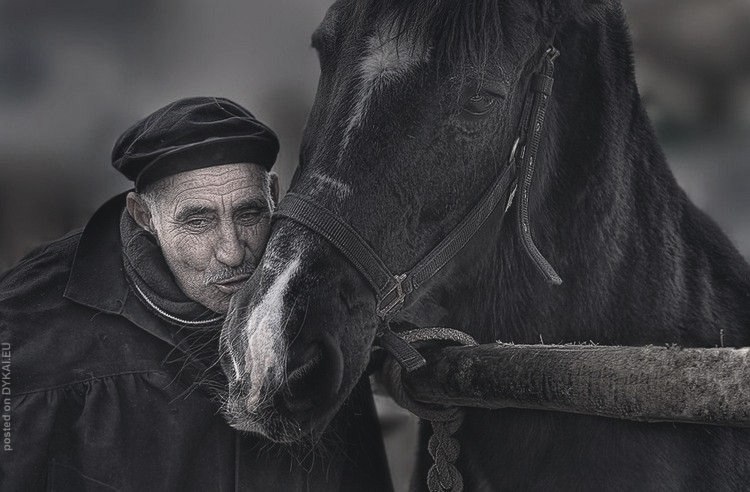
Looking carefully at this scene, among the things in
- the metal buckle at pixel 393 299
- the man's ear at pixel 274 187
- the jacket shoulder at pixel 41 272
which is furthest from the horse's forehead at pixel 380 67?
the jacket shoulder at pixel 41 272

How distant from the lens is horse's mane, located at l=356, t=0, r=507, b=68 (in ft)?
5.97

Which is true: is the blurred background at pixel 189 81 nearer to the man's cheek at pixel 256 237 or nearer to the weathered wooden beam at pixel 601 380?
the man's cheek at pixel 256 237

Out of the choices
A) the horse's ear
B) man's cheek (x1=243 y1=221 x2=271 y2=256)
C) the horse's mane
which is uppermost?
the horse's ear

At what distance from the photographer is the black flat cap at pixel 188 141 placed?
85.9 inches

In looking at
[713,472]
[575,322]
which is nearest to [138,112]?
[575,322]

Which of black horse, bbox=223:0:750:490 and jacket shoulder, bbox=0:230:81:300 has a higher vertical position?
black horse, bbox=223:0:750:490

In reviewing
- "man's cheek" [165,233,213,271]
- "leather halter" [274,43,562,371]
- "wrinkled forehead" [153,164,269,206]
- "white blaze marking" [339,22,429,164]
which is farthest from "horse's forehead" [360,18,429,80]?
"man's cheek" [165,233,213,271]

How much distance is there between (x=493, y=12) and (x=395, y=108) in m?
0.30

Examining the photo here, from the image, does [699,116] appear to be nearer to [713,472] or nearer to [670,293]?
[670,293]

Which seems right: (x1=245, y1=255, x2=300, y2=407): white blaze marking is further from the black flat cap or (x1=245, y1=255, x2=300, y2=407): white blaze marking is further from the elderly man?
the black flat cap

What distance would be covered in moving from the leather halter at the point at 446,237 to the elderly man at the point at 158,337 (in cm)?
44

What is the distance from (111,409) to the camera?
2068mm

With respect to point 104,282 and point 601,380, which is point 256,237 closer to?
point 104,282

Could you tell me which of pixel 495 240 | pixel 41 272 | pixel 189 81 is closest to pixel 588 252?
pixel 495 240
